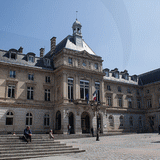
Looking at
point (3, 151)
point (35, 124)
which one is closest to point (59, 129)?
point (35, 124)

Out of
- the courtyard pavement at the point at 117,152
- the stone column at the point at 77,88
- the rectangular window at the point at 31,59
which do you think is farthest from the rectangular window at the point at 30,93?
the courtyard pavement at the point at 117,152

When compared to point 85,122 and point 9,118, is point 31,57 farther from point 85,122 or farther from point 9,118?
point 85,122

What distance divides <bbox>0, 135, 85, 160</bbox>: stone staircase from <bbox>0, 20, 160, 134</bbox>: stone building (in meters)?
15.8

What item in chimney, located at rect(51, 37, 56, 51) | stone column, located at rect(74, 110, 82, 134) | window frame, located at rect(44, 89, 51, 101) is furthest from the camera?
chimney, located at rect(51, 37, 56, 51)

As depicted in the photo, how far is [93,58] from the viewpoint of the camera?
4509 centimetres

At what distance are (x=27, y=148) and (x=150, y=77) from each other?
162 feet

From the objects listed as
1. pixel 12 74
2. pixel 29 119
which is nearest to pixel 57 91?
pixel 29 119

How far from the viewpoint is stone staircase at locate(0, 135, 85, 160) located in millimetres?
14104

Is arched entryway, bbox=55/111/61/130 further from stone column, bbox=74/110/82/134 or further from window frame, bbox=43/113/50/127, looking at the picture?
stone column, bbox=74/110/82/134

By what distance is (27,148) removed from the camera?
15695mm

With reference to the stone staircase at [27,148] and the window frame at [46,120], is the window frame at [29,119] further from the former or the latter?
the stone staircase at [27,148]

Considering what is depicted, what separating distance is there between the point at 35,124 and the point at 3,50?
51.7ft

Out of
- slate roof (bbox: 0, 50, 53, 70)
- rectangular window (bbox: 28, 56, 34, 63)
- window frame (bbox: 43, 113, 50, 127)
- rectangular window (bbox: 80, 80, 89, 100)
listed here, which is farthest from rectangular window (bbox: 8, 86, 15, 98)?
rectangular window (bbox: 80, 80, 89, 100)

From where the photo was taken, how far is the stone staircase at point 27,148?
14.1 meters
